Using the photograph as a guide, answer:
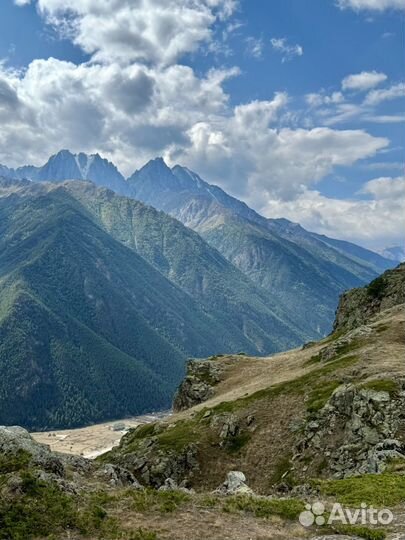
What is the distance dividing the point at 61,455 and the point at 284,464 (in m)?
25.3

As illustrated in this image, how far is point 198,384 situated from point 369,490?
74.7 meters

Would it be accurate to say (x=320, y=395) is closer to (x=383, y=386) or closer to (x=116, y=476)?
(x=383, y=386)

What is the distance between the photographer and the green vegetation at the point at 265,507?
25.3 meters

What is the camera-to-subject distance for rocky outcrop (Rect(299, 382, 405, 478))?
4116 cm

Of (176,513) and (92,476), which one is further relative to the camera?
(92,476)

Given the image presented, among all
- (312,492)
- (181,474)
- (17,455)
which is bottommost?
(181,474)

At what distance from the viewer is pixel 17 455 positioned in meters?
30.4

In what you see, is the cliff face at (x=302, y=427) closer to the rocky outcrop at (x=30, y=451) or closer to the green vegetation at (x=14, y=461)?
the rocky outcrop at (x=30, y=451)

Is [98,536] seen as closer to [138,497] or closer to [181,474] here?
[138,497]

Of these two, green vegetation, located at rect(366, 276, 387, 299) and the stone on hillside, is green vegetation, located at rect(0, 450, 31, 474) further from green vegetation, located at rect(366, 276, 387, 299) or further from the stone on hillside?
green vegetation, located at rect(366, 276, 387, 299)

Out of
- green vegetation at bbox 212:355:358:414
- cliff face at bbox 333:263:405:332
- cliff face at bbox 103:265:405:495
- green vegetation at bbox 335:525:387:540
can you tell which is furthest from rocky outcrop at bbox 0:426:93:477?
cliff face at bbox 333:263:405:332

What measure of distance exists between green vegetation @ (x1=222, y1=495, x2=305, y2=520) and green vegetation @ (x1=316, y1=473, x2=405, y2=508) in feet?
10.9

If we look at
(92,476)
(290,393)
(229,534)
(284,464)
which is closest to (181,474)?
(284,464)

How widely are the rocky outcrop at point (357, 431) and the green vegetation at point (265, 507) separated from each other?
1369 centimetres
